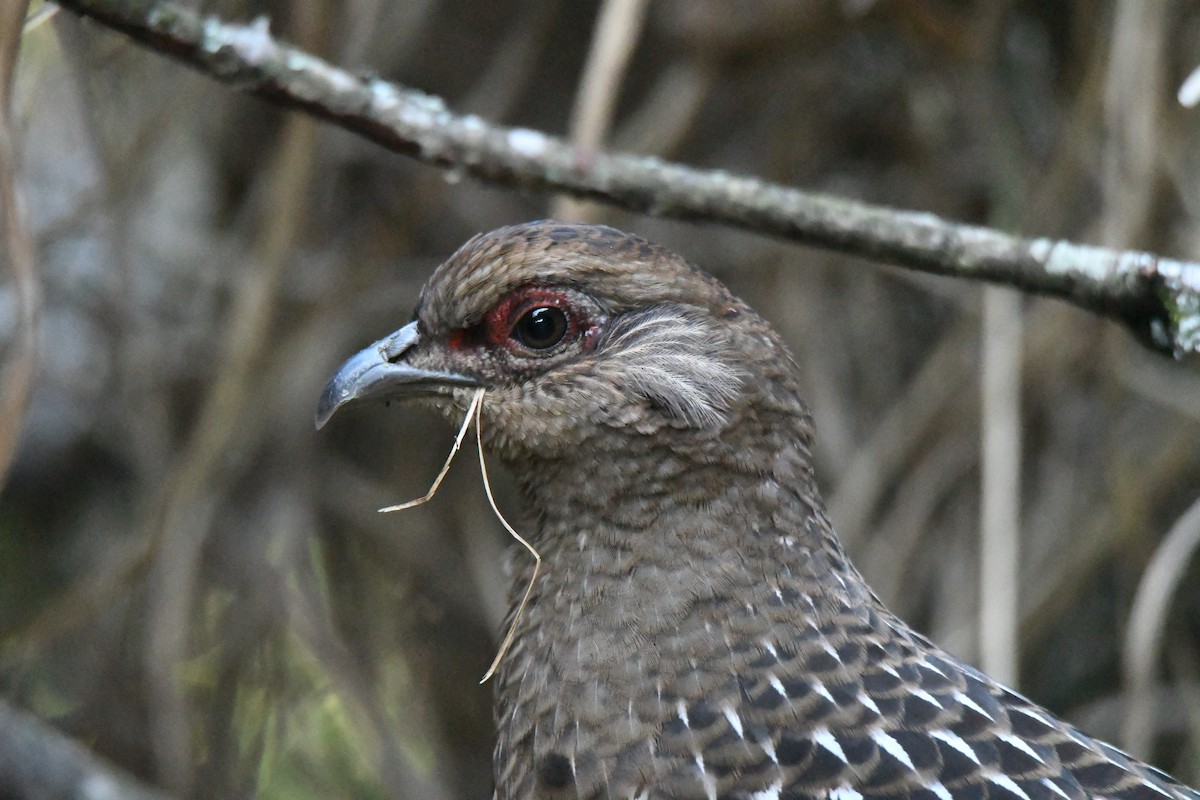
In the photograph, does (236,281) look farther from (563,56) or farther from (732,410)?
(732,410)

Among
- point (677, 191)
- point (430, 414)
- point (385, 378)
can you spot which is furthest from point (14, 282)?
point (430, 414)

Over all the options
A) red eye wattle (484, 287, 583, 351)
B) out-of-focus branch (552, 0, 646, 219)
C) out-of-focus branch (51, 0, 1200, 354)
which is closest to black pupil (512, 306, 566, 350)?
red eye wattle (484, 287, 583, 351)

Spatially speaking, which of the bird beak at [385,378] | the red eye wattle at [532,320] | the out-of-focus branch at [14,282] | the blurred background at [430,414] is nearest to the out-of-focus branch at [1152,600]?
the blurred background at [430,414]

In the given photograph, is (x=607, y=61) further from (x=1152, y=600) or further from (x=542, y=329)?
(x=1152, y=600)

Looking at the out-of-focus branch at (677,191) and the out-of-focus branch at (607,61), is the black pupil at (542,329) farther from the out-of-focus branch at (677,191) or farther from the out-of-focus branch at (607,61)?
the out-of-focus branch at (607,61)

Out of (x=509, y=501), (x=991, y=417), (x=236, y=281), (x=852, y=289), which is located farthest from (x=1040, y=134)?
(x=236, y=281)

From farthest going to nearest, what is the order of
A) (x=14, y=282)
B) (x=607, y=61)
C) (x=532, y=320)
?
(x=607, y=61) → (x=532, y=320) → (x=14, y=282)

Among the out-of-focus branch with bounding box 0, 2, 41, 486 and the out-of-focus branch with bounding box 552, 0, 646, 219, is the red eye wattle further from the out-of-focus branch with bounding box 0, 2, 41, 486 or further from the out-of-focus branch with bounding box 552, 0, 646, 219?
the out-of-focus branch with bounding box 0, 2, 41, 486
